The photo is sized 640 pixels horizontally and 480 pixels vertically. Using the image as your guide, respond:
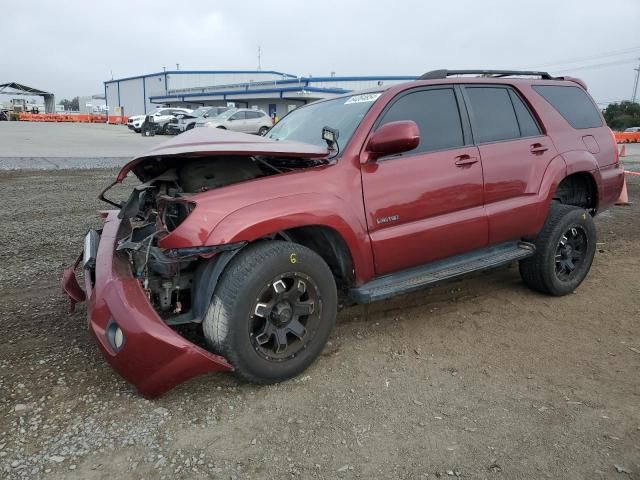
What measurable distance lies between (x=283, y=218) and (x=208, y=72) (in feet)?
219

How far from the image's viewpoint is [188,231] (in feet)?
8.61

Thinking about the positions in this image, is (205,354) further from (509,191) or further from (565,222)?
(565,222)

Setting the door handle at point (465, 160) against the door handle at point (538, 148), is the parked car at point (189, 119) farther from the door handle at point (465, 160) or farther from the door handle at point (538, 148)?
the door handle at point (465, 160)

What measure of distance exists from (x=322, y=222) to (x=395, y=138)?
2.21ft

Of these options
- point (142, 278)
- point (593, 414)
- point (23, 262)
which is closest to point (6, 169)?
point (23, 262)

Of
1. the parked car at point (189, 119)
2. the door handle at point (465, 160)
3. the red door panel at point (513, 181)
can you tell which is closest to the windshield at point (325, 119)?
the door handle at point (465, 160)

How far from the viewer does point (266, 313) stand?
2.83 m

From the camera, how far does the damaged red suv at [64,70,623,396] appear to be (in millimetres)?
2666

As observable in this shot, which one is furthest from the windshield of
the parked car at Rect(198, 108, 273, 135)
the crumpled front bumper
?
the parked car at Rect(198, 108, 273, 135)

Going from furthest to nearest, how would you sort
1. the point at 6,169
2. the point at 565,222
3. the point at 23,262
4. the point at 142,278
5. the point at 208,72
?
1. the point at 208,72
2. the point at 6,169
3. the point at 23,262
4. the point at 565,222
5. the point at 142,278

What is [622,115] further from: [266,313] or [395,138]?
[266,313]

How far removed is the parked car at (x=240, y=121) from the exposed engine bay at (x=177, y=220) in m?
21.3

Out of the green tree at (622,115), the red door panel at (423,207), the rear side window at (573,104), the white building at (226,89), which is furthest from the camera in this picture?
the green tree at (622,115)

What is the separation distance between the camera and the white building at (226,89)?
140 ft
